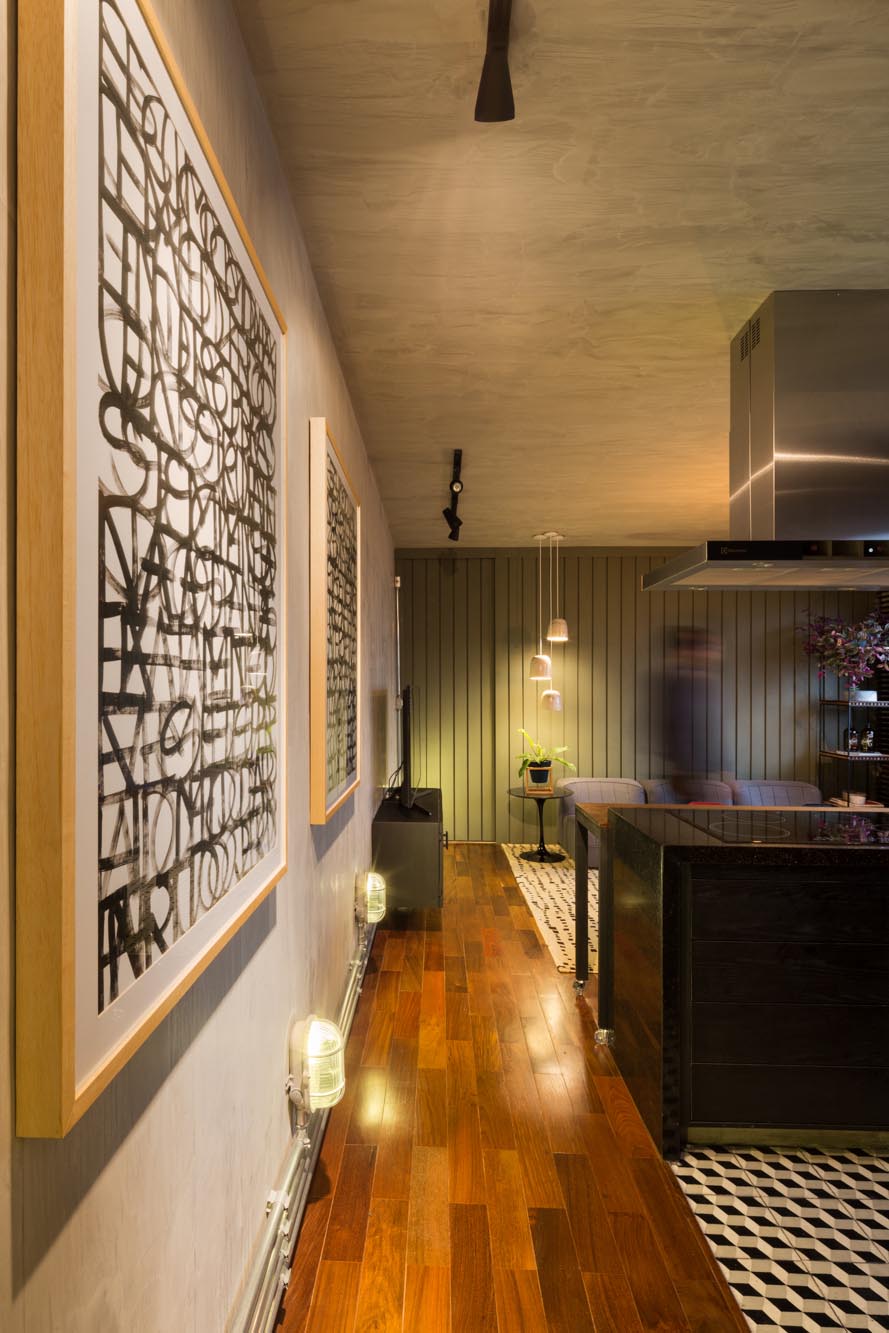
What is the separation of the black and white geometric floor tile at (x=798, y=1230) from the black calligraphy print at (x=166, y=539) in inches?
64.7

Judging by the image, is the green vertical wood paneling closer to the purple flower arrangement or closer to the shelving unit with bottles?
the shelving unit with bottles

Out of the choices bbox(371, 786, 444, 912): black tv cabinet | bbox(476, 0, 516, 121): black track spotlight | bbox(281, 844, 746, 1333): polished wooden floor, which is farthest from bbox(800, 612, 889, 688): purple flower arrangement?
bbox(476, 0, 516, 121): black track spotlight

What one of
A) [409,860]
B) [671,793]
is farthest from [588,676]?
[409,860]

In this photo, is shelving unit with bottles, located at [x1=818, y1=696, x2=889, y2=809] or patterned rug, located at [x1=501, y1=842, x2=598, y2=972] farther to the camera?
shelving unit with bottles, located at [x1=818, y1=696, x2=889, y2=809]

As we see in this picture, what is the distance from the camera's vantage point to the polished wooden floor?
169 centimetres

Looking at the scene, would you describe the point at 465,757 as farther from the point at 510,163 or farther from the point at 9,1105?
the point at 9,1105

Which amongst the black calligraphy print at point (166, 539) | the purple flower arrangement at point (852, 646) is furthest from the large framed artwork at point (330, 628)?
the purple flower arrangement at point (852, 646)

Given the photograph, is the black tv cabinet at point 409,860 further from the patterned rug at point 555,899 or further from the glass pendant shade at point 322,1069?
the glass pendant shade at point 322,1069

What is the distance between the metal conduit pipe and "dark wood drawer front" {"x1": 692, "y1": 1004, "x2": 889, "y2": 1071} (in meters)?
1.22

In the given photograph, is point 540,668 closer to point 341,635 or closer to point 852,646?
point 852,646

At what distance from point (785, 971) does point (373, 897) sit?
6.38ft

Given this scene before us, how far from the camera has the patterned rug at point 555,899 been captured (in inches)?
160

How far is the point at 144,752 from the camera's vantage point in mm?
866

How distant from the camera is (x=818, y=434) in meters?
2.64
